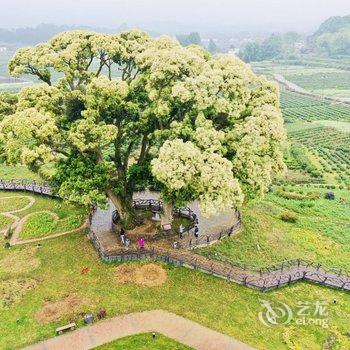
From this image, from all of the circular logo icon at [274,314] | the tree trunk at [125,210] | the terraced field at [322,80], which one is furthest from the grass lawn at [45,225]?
the terraced field at [322,80]

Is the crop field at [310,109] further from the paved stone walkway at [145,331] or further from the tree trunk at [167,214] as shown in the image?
the paved stone walkway at [145,331]

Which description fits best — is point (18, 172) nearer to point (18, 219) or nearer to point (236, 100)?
point (18, 219)

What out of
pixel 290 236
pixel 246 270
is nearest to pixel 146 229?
pixel 246 270

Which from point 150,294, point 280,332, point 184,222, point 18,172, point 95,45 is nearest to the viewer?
point 280,332

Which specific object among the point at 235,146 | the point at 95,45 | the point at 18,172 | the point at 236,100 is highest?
the point at 95,45

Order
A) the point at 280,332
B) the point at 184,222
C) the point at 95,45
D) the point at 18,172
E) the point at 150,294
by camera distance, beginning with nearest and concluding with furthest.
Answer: the point at 280,332, the point at 150,294, the point at 95,45, the point at 184,222, the point at 18,172

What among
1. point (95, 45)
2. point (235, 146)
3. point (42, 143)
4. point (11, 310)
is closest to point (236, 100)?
point (235, 146)
